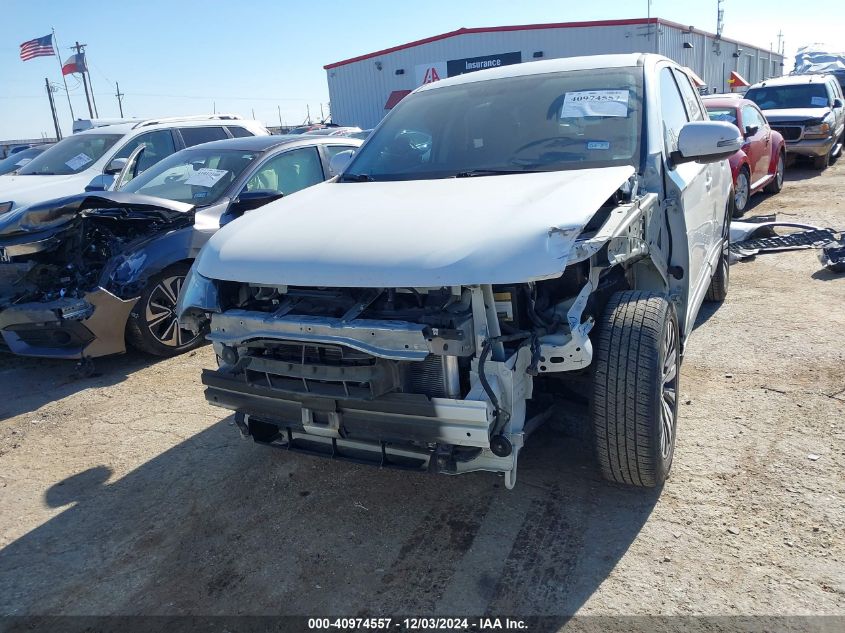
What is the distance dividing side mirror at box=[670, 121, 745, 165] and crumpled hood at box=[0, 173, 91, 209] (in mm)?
7686

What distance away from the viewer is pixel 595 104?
3.77 metres

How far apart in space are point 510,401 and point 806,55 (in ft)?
128

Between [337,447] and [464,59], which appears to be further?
[464,59]

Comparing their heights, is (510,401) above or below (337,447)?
above

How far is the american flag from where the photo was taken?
93.6ft

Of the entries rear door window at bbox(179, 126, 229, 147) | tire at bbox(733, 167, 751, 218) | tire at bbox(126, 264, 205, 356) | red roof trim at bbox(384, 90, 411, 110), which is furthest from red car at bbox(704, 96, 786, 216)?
red roof trim at bbox(384, 90, 411, 110)

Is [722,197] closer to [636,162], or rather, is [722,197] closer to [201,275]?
[636,162]

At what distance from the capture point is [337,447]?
2973 millimetres

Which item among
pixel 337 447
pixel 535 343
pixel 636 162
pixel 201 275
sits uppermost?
pixel 636 162

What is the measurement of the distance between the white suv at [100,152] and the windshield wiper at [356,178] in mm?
5350

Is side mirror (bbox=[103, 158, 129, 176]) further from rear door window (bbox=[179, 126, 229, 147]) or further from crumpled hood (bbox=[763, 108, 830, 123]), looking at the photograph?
crumpled hood (bbox=[763, 108, 830, 123])

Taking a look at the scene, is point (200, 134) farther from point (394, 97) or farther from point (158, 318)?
point (394, 97)

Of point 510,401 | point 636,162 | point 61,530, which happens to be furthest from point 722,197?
point 61,530

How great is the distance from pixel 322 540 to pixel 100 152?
26.9 ft
